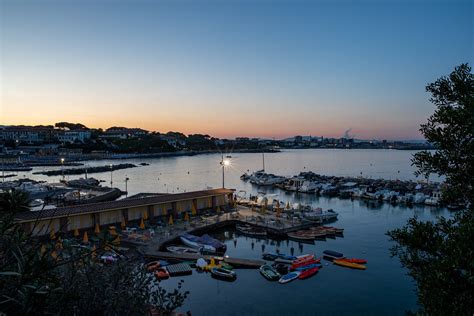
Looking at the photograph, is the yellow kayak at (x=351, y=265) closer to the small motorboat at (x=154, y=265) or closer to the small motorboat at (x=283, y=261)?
the small motorboat at (x=283, y=261)

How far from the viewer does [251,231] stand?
57.9 feet

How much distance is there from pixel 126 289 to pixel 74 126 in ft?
374

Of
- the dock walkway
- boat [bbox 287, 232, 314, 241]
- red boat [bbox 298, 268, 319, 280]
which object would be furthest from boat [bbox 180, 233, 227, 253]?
red boat [bbox 298, 268, 319, 280]

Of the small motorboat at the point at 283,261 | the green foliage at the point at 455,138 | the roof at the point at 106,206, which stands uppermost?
the green foliage at the point at 455,138

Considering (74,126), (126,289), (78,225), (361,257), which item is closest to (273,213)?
(361,257)

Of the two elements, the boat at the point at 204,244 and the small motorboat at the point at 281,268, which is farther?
the boat at the point at 204,244

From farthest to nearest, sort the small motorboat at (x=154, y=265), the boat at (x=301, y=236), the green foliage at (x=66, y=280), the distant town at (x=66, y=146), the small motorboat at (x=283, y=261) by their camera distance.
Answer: the distant town at (x=66, y=146) → the boat at (x=301, y=236) → the small motorboat at (x=283, y=261) → the small motorboat at (x=154, y=265) → the green foliage at (x=66, y=280)

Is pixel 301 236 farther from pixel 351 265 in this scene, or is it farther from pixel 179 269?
pixel 179 269

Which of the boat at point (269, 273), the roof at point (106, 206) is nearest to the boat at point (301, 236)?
the boat at point (269, 273)

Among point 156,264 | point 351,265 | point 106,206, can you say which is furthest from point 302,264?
point 106,206

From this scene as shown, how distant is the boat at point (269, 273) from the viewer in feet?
39.4

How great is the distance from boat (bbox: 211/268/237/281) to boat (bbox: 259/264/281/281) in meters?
0.97

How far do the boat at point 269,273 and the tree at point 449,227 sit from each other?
25.8ft

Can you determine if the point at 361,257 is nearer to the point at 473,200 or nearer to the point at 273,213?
the point at 273,213
